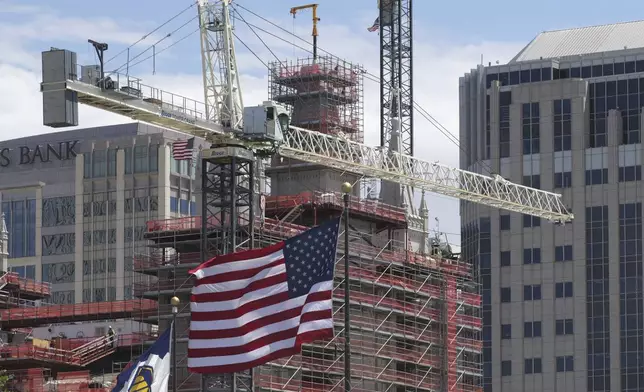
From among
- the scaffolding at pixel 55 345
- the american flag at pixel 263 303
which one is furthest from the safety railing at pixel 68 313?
the american flag at pixel 263 303

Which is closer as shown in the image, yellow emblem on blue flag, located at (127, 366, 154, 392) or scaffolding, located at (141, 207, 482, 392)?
yellow emblem on blue flag, located at (127, 366, 154, 392)

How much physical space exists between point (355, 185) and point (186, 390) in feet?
129

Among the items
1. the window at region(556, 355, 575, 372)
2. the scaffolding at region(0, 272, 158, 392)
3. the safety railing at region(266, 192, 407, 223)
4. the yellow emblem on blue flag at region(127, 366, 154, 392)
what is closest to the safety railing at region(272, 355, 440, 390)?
the safety railing at region(266, 192, 407, 223)

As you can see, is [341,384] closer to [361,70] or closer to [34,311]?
[34,311]

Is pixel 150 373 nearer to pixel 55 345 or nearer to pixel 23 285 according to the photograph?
Result: pixel 55 345

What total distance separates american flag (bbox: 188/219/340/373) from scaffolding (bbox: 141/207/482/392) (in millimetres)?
63642

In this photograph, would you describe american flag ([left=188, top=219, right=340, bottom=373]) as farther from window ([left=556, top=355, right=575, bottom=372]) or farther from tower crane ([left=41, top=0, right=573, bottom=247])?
window ([left=556, top=355, right=575, bottom=372])

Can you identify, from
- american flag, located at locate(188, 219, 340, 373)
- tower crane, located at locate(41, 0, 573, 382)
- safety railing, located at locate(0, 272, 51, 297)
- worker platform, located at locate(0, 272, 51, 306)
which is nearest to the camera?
american flag, located at locate(188, 219, 340, 373)

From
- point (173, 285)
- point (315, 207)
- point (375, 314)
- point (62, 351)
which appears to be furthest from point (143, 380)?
point (62, 351)

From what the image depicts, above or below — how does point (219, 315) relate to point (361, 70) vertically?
below

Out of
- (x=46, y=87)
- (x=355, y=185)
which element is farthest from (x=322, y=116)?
(x=46, y=87)

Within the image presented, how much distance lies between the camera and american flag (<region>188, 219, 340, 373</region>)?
6838 centimetres

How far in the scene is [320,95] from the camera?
556 ft

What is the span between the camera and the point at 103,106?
133625 mm
